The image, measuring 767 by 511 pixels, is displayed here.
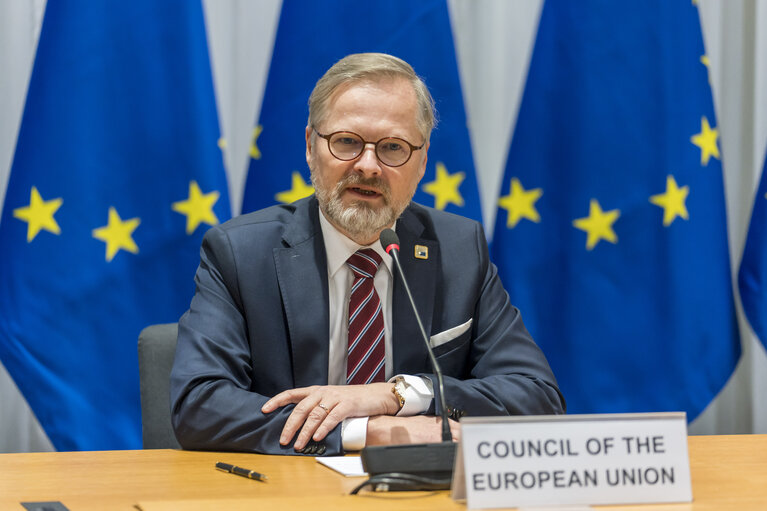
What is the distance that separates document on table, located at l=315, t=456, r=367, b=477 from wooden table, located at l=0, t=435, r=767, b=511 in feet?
0.06

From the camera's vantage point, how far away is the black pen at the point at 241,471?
1.42 m

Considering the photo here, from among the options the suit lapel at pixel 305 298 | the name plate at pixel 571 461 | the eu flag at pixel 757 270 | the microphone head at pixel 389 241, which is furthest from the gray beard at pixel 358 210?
the eu flag at pixel 757 270

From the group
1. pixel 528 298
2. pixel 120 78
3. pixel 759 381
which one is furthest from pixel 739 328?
pixel 120 78

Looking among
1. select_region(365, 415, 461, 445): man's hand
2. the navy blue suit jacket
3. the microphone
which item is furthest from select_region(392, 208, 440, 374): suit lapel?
the microphone

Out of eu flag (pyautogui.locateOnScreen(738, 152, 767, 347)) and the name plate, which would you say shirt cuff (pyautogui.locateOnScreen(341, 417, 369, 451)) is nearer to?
the name plate

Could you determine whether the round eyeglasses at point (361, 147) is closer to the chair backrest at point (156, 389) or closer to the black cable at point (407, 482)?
the chair backrest at point (156, 389)

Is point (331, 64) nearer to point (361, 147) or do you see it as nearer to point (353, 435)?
point (361, 147)

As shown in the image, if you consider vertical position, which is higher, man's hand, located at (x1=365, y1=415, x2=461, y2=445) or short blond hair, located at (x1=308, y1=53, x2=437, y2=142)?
short blond hair, located at (x1=308, y1=53, x2=437, y2=142)

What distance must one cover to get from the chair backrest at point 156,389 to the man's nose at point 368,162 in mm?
699

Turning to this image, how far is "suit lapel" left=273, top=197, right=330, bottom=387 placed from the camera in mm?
2027

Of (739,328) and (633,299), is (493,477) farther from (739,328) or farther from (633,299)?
(739,328)

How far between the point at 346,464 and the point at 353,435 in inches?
5.5

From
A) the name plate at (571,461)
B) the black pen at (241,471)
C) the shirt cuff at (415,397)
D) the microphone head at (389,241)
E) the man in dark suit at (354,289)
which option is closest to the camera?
the name plate at (571,461)

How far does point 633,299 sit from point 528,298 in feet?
1.30
